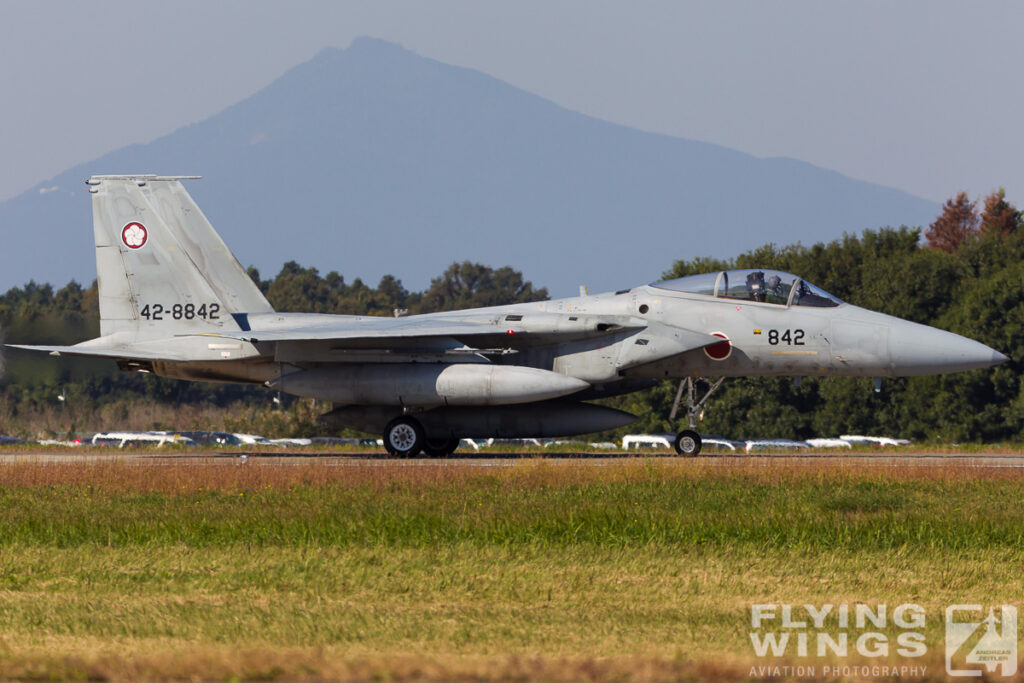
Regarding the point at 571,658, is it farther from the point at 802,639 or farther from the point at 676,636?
the point at 802,639

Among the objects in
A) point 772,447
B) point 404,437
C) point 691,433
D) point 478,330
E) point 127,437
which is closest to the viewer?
point 478,330

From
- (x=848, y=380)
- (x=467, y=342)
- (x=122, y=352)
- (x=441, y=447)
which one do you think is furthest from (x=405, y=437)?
(x=848, y=380)

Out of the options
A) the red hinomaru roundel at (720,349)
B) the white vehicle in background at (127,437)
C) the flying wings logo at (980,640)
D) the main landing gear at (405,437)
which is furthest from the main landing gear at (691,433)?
the white vehicle in background at (127,437)

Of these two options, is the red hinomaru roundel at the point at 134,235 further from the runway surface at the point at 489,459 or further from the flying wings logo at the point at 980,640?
the flying wings logo at the point at 980,640

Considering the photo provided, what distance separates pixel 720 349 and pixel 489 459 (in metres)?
4.21

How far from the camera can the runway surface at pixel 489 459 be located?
18.7 metres

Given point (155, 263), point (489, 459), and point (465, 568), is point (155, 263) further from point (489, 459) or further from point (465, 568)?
point (465, 568)

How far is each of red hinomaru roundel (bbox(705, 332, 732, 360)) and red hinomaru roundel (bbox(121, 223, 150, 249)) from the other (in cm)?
1013

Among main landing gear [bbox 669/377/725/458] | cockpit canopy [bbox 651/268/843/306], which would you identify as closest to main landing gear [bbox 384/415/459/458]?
main landing gear [bbox 669/377/725/458]

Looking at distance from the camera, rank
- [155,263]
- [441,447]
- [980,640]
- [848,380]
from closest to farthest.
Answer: [980,640]
[441,447]
[155,263]
[848,380]

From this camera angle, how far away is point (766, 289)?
66.2 feet

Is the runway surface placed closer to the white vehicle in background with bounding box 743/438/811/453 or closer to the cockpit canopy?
the cockpit canopy

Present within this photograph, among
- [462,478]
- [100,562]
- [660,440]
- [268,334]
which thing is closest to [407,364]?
[268,334]

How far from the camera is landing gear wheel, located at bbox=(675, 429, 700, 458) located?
68.4 ft
